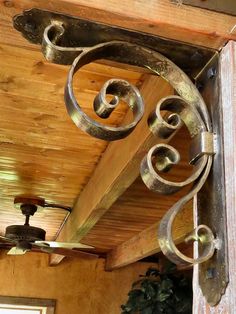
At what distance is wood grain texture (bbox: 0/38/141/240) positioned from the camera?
143 cm

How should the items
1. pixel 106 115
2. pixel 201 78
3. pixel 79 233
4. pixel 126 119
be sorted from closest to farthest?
pixel 106 115
pixel 201 78
pixel 126 119
pixel 79 233

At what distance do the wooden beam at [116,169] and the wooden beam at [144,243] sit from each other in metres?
0.49

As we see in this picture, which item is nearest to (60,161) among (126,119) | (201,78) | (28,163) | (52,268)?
(28,163)

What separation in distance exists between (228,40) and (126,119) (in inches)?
36.9

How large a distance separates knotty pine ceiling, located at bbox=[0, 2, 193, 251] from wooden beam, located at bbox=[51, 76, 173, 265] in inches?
2.5

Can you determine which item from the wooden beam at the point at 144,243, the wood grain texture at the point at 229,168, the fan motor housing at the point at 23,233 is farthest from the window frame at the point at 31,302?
the wood grain texture at the point at 229,168

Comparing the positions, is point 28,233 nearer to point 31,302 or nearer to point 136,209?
point 136,209

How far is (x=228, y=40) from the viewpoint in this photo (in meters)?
0.74

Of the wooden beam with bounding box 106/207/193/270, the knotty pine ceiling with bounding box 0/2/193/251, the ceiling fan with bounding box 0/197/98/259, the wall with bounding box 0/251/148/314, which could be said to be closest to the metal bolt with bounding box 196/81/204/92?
the knotty pine ceiling with bounding box 0/2/193/251

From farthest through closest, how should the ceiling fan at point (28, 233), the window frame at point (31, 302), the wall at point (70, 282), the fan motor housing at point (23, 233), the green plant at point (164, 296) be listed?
the wall at point (70, 282) → the window frame at point (31, 302) → the green plant at point (164, 296) → the fan motor housing at point (23, 233) → the ceiling fan at point (28, 233)

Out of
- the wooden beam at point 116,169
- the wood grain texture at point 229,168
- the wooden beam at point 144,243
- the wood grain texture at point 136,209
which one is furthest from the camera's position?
the wooden beam at point 144,243

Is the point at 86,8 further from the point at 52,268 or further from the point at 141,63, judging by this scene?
the point at 52,268

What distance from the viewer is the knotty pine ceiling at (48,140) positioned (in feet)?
4.63

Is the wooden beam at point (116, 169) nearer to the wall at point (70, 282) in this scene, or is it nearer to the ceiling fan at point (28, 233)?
the ceiling fan at point (28, 233)
